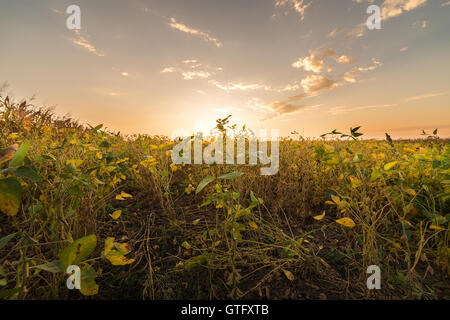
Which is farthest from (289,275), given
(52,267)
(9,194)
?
(9,194)

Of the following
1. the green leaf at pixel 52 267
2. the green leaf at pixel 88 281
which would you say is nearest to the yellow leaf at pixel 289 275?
the green leaf at pixel 88 281

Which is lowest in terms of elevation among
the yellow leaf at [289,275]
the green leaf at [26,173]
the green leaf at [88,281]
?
the yellow leaf at [289,275]

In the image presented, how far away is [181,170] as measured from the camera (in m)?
2.93

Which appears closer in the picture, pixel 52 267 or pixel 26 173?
pixel 52 267

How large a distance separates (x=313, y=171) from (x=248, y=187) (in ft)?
2.66

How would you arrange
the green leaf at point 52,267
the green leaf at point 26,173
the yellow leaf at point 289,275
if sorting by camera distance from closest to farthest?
the green leaf at point 52,267
the green leaf at point 26,173
the yellow leaf at point 289,275

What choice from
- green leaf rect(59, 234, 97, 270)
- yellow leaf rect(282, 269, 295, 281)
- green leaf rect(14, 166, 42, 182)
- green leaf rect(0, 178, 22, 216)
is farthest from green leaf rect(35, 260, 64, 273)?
yellow leaf rect(282, 269, 295, 281)

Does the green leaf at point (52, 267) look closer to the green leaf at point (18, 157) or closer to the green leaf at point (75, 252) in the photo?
the green leaf at point (75, 252)

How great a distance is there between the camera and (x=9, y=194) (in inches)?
31.9

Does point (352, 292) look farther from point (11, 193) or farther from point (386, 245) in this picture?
point (11, 193)

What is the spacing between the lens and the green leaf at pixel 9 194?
0.81 meters

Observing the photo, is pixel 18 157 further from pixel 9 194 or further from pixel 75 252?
pixel 75 252

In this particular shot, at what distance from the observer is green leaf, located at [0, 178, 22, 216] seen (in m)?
0.81
